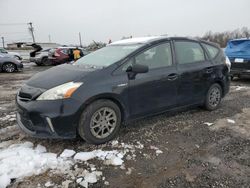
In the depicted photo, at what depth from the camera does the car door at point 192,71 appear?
4.98 meters

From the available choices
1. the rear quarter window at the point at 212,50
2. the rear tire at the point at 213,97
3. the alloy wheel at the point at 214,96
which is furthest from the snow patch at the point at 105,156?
the rear quarter window at the point at 212,50

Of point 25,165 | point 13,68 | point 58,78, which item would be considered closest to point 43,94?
point 58,78

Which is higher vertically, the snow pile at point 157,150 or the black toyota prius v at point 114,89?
the black toyota prius v at point 114,89

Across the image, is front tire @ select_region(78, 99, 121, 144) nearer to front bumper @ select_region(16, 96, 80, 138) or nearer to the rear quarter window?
front bumper @ select_region(16, 96, 80, 138)

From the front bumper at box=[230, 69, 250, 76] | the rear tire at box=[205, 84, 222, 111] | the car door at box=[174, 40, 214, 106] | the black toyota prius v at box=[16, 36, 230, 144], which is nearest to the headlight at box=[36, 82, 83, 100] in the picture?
the black toyota prius v at box=[16, 36, 230, 144]

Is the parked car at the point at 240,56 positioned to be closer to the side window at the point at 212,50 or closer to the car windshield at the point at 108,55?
the side window at the point at 212,50

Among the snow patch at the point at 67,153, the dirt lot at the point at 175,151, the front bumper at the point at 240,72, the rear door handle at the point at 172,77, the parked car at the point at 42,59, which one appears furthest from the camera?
the parked car at the point at 42,59

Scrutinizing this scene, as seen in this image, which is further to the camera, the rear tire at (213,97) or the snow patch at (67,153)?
the rear tire at (213,97)

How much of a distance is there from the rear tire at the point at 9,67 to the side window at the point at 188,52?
460 inches

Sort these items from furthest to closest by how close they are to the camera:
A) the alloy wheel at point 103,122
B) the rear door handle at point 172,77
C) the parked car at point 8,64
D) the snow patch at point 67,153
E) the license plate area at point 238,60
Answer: the parked car at point 8,64
the license plate area at point 238,60
the rear door handle at point 172,77
the alloy wheel at point 103,122
the snow patch at point 67,153

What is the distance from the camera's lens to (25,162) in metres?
3.46

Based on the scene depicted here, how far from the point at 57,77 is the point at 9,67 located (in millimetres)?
11575

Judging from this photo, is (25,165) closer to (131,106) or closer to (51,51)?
→ (131,106)

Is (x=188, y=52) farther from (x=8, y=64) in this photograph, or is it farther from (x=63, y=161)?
(x=8, y=64)
